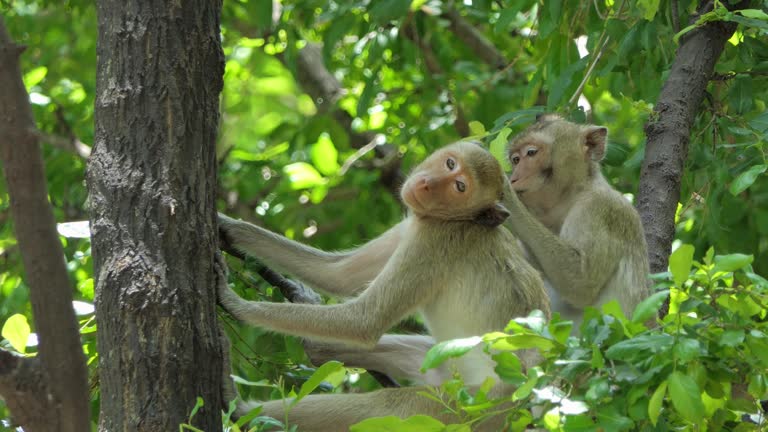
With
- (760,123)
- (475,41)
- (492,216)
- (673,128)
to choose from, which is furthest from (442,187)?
(475,41)

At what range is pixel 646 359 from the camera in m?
3.49

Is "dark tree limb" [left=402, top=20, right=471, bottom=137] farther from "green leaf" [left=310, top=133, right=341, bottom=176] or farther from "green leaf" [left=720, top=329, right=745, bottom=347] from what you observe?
"green leaf" [left=720, top=329, right=745, bottom=347]

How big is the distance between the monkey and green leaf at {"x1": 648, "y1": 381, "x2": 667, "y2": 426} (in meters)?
2.61

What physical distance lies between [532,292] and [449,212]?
2.05 feet

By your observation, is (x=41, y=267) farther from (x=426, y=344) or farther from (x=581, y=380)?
(x=426, y=344)

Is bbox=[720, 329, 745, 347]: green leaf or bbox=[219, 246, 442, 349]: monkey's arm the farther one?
bbox=[219, 246, 442, 349]: monkey's arm

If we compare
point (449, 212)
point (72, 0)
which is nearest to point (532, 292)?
point (449, 212)

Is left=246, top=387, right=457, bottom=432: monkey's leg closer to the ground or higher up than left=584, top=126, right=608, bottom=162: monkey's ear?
closer to the ground

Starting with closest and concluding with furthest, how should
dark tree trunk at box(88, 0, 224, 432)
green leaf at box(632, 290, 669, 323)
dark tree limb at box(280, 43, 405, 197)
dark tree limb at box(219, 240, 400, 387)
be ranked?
1. green leaf at box(632, 290, 669, 323)
2. dark tree trunk at box(88, 0, 224, 432)
3. dark tree limb at box(219, 240, 400, 387)
4. dark tree limb at box(280, 43, 405, 197)

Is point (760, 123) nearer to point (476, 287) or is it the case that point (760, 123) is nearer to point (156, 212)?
point (476, 287)

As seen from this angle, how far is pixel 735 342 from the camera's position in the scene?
3.40 metres

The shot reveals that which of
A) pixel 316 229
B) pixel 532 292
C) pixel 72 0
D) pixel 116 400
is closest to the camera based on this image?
pixel 116 400

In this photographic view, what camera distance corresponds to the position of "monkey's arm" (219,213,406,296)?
5.91m

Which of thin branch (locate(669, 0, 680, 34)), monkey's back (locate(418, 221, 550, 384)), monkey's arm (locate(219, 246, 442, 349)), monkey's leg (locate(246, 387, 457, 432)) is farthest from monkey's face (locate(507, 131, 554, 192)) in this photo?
monkey's leg (locate(246, 387, 457, 432))
